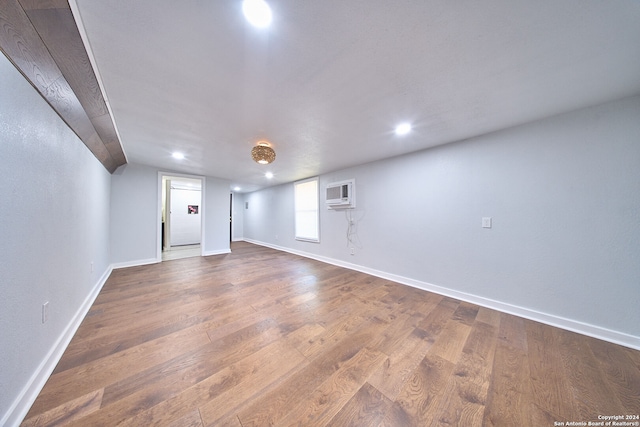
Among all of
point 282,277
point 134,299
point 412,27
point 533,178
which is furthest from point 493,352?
point 134,299

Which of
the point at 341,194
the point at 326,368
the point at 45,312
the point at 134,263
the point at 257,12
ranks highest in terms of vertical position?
the point at 257,12

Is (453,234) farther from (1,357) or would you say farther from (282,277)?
(1,357)

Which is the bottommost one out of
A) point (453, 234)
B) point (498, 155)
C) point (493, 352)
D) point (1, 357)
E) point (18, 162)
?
point (493, 352)

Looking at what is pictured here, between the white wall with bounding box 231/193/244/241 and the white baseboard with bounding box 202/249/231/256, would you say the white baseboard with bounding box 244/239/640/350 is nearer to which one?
the white baseboard with bounding box 202/249/231/256

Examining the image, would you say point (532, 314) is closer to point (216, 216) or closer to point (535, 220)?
point (535, 220)

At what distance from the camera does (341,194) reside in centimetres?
376

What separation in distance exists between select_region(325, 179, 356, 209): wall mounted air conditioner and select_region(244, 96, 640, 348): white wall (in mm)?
689

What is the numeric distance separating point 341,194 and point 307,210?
1.37m

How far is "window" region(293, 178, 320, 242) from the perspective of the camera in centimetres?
460

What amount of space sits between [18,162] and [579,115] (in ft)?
14.3

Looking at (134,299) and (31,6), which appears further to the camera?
(134,299)

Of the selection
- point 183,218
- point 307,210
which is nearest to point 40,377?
point 307,210

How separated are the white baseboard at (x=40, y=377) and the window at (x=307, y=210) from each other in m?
3.55

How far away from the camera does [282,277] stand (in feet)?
10.6
